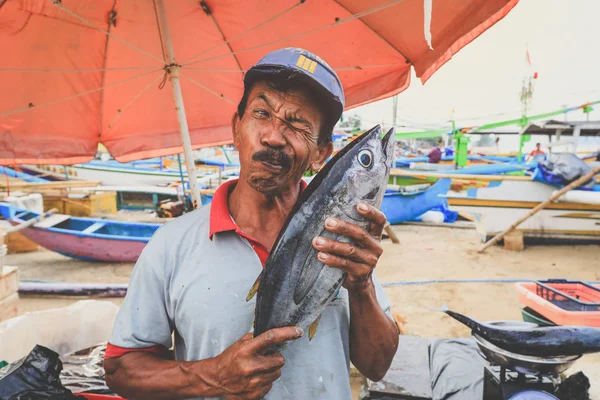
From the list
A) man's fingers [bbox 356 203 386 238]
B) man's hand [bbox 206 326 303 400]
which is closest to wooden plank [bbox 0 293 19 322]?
man's hand [bbox 206 326 303 400]

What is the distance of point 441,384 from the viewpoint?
2.74 meters

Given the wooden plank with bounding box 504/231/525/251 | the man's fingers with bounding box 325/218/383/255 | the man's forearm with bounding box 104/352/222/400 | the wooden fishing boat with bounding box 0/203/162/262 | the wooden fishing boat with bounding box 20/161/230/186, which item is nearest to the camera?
the man's fingers with bounding box 325/218/383/255

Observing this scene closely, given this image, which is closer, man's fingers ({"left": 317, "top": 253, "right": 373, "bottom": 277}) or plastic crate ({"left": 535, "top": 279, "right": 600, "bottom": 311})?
man's fingers ({"left": 317, "top": 253, "right": 373, "bottom": 277})

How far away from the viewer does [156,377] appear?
127 cm

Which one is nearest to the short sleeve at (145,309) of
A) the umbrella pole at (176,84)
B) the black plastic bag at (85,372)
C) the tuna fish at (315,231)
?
the tuna fish at (315,231)

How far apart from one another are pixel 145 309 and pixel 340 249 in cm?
79

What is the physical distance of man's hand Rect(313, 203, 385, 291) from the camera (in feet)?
3.47

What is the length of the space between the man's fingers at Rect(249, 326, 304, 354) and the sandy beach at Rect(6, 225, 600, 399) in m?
3.26

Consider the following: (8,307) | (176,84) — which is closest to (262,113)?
(176,84)

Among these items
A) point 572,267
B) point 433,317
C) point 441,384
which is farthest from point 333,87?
point 572,267

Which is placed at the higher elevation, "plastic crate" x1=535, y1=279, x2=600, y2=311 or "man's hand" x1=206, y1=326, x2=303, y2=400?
"man's hand" x1=206, y1=326, x2=303, y2=400

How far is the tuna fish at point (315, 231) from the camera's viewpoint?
1.08 m

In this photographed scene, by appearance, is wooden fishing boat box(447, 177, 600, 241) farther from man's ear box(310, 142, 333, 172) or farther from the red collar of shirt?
the red collar of shirt

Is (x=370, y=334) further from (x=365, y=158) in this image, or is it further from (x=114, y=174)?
(x=114, y=174)
